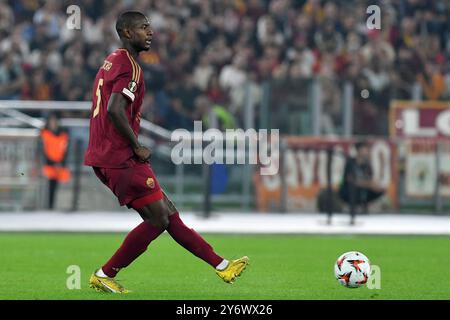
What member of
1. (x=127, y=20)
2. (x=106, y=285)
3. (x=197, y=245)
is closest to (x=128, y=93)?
(x=127, y=20)

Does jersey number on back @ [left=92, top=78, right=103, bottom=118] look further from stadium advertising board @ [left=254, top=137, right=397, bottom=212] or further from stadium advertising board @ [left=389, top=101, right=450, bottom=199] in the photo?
stadium advertising board @ [left=389, top=101, right=450, bottom=199]

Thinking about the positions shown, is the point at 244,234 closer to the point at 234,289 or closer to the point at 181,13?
the point at 234,289

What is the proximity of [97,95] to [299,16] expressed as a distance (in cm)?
1858

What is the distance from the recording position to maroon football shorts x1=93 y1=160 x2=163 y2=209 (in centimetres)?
996

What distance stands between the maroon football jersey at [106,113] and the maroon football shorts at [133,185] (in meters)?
0.07

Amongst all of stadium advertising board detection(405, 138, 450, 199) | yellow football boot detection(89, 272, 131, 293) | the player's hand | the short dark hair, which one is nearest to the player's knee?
the player's hand

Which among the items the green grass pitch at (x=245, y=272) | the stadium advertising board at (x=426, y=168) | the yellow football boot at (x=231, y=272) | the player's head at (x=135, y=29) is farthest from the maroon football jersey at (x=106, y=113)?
the stadium advertising board at (x=426, y=168)

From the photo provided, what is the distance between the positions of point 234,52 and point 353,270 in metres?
17.2

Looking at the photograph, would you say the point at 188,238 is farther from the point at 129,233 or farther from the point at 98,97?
the point at 98,97

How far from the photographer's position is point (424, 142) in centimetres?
2431

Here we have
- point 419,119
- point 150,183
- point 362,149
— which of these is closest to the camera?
point 150,183

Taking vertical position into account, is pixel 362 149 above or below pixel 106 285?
above

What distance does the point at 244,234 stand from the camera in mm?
18375

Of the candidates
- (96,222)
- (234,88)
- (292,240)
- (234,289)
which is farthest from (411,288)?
(234,88)
